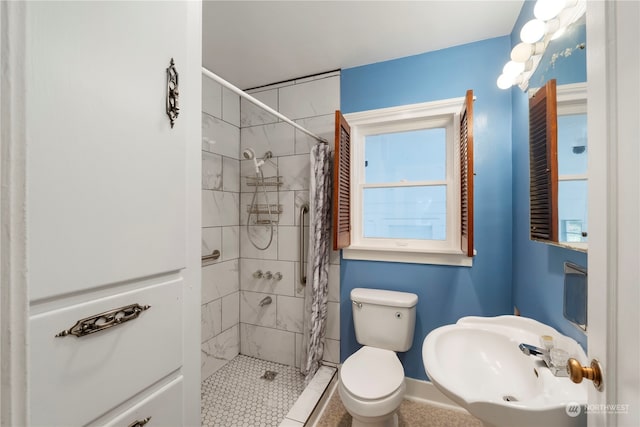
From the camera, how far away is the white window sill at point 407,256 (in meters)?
1.73

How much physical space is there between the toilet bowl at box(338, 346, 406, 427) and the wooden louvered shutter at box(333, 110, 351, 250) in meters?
0.72

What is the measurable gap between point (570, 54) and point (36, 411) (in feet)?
5.72

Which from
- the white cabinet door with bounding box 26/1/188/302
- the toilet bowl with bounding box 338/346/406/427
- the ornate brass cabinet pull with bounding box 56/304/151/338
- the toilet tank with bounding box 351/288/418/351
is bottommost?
the toilet bowl with bounding box 338/346/406/427

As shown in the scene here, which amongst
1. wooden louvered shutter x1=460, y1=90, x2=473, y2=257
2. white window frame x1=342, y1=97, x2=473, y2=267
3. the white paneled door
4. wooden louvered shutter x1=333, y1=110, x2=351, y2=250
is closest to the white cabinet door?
the white paneled door

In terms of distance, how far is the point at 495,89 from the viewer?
5.48 feet

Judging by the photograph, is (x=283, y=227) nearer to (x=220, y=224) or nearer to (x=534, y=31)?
(x=220, y=224)

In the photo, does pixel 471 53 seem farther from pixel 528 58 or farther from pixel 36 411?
pixel 36 411

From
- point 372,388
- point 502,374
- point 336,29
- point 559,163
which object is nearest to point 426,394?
point 372,388

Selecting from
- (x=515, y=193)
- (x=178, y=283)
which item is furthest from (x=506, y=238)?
(x=178, y=283)

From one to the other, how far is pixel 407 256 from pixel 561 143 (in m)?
1.09

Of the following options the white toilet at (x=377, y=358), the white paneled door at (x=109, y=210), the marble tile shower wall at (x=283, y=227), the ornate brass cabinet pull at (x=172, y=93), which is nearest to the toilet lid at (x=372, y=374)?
the white toilet at (x=377, y=358)

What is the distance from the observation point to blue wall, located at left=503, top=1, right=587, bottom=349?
911mm

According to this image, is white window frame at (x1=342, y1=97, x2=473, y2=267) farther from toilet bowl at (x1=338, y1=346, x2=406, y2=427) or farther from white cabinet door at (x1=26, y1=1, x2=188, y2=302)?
white cabinet door at (x1=26, y1=1, x2=188, y2=302)

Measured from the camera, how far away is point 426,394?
1.79m
